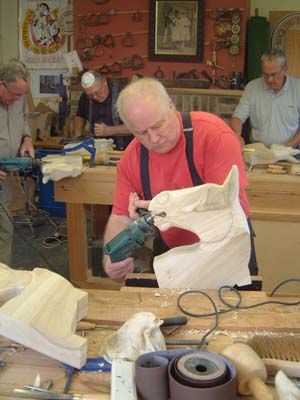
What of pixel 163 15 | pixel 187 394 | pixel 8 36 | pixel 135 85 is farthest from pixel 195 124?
pixel 8 36

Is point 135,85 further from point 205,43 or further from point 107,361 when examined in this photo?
point 205,43

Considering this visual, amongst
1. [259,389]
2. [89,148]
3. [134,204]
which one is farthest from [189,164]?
[89,148]

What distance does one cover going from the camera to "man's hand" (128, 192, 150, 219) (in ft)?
6.54

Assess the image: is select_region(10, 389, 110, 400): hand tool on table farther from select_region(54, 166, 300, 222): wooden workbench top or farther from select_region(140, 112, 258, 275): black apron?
select_region(54, 166, 300, 222): wooden workbench top

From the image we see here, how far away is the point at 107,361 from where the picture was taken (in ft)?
4.15

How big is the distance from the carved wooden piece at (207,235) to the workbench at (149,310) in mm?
67

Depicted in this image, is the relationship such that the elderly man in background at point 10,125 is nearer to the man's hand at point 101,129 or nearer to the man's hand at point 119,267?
the man's hand at point 101,129

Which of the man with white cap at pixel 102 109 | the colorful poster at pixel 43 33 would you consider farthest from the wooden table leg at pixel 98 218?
the colorful poster at pixel 43 33

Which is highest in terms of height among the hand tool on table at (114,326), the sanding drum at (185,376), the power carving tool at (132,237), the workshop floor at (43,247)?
the power carving tool at (132,237)

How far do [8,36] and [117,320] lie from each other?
6668 millimetres

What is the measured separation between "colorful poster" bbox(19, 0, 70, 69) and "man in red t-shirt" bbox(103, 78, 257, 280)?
531 cm

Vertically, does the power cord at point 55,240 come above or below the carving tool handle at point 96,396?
below

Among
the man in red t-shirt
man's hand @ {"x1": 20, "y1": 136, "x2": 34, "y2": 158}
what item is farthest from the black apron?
man's hand @ {"x1": 20, "y1": 136, "x2": 34, "y2": 158}

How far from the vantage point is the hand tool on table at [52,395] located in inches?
44.0
